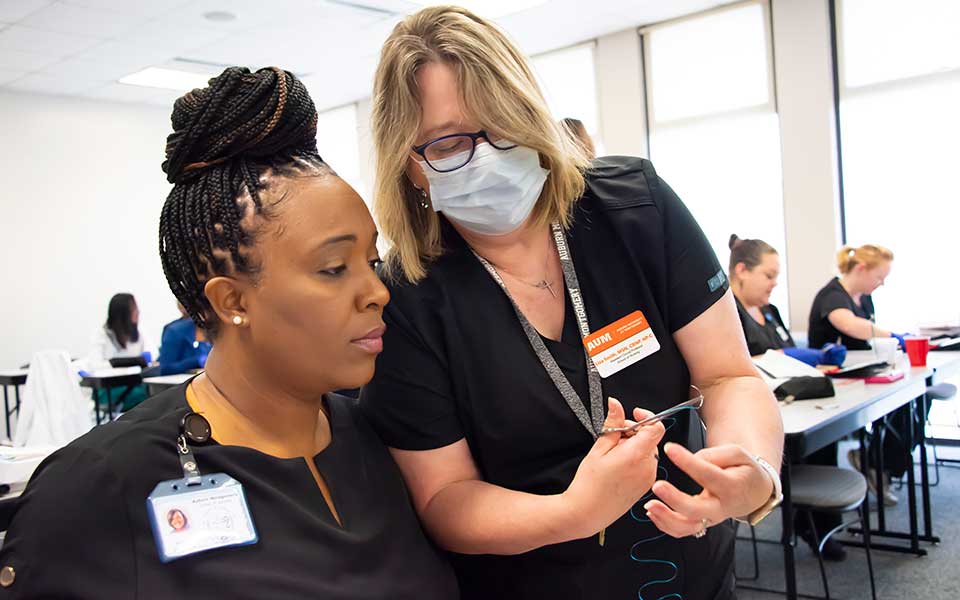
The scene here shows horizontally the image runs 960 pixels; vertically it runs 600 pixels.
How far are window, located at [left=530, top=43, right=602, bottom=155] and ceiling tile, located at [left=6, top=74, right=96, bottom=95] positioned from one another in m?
4.57

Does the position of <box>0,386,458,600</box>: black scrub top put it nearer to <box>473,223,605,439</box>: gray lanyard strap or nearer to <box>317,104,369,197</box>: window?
<box>473,223,605,439</box>: gray lanyard strap

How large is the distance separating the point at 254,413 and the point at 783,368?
282 cm

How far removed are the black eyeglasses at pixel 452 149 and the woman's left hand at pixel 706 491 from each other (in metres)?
0.52

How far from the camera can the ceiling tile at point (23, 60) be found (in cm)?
698

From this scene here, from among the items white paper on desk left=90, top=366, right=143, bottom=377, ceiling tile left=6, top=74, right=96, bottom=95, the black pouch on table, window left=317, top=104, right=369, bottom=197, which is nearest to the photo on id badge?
the black pouch on table

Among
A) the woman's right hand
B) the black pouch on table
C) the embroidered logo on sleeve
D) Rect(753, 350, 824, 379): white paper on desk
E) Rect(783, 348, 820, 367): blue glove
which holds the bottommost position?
Rect(783, 348, 820, 367): blue glove

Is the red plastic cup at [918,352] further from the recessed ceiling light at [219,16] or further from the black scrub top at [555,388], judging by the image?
the recessed ceiling light at [219,16]

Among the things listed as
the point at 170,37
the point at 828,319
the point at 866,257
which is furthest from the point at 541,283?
the point at 170,37

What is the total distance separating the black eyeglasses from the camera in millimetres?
1206

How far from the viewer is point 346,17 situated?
261 inches

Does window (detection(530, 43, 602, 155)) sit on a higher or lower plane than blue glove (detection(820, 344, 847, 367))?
higher

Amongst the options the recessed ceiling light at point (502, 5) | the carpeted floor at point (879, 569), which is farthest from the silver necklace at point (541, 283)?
the recessed ceiling light at point (502, 5)

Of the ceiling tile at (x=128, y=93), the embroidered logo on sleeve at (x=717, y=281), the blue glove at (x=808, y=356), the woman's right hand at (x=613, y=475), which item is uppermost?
the ceiling tile at (x=128, y=93)

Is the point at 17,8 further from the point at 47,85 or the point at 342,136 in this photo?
the point at 342,136
